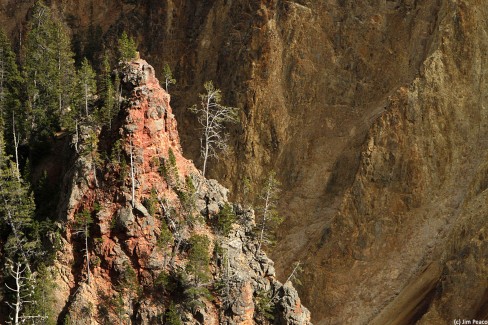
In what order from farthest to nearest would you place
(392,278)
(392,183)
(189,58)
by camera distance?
(189,58) → (392,183) → (392,278)

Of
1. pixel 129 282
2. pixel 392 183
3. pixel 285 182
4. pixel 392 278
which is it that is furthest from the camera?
pixel 285 182

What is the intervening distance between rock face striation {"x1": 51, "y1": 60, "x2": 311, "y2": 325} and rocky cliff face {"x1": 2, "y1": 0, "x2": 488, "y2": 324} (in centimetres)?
1568

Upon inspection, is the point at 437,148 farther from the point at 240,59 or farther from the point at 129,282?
the point at 129,282

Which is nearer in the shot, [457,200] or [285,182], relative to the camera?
[457,200]

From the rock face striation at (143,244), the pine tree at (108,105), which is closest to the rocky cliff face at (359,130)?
the rock face striation at (143,244)

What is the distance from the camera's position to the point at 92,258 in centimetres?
4434

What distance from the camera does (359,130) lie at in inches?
2776

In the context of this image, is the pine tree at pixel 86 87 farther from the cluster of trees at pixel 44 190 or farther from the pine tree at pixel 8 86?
the pine tree at pixel 8 86

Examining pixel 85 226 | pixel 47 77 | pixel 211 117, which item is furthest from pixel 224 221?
pixel 47 77

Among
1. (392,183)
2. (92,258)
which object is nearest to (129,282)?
(92,258)

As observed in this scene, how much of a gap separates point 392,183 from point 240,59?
2085 centimetres

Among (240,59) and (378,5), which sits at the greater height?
(378,5)

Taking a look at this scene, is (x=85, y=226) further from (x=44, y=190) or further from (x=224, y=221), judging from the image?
(x=224, y=221)

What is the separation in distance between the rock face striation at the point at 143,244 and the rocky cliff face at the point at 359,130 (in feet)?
51.4
